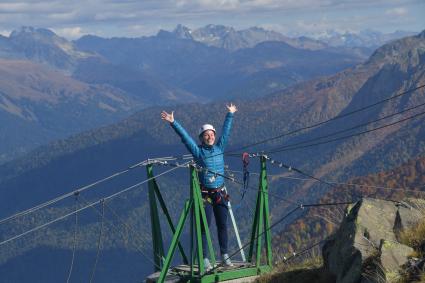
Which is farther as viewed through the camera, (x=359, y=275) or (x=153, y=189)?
(x=153, y=189)

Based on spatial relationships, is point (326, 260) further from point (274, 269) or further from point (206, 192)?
point (206, 192)

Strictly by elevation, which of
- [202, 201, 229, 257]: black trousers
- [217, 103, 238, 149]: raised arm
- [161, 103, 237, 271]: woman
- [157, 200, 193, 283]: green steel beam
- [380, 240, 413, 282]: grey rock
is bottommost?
[380, 240, 413, 282]: grey rock

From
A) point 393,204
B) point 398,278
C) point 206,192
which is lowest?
point 398,278

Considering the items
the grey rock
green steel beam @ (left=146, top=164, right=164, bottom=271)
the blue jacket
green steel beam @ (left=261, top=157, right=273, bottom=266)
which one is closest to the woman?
the blue jacket

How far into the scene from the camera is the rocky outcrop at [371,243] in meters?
12.7

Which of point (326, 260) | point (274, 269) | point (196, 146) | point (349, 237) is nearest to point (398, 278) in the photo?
point (349, 237)

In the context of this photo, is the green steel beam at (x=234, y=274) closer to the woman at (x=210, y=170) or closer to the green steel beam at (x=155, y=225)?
the woman at (x=210, y=170)

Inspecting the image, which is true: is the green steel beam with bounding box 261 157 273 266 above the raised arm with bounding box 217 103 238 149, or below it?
below

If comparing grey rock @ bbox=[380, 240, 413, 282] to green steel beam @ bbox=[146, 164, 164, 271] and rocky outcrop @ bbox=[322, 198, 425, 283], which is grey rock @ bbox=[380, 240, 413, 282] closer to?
rocky outcrop @ bbox=[322, 198, 425, 283]

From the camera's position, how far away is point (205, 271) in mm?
18266

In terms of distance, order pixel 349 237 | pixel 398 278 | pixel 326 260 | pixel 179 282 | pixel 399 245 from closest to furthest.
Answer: pixel 398 278, pixel 399 245, pixel 349 237, pixel 326 260, pixel 179 282

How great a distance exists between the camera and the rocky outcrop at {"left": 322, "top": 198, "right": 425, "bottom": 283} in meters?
12.7

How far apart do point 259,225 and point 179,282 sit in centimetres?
239

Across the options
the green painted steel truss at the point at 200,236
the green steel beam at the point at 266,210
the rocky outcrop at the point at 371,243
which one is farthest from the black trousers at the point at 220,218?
the rocky outcrop at the point at 371,243
